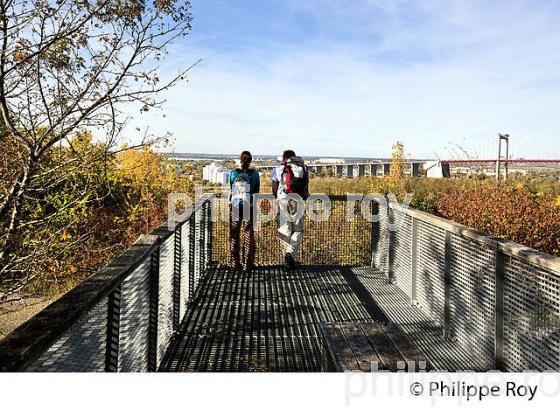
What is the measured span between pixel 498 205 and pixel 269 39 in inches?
218

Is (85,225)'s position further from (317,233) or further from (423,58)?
(423,58)

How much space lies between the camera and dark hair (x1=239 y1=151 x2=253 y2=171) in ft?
24.1

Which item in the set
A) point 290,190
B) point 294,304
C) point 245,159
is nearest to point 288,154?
point 290,190

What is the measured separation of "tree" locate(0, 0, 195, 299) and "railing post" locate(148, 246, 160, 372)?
5.49ft

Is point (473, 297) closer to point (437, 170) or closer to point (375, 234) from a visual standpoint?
point (375, 234)

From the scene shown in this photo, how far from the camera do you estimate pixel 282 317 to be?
556 centimetres

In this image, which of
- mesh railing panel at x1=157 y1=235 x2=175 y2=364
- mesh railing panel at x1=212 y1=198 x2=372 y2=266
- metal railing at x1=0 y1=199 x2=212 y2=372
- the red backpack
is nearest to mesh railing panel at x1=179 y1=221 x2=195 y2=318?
metal railing at x1=0 y1=199 x2=212 y2=372

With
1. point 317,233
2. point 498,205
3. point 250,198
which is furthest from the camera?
point 498,205

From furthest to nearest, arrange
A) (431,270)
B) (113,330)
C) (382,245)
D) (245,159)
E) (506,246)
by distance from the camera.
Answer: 1. (382,245)
2. (245,159)
3. (431,270)
4. (506,246)
5. (113,330)

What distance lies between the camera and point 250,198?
7.49 meters

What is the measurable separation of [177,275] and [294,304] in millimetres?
1683

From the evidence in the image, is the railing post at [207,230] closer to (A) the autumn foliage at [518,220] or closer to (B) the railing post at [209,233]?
(B) the railing post at [209,233]

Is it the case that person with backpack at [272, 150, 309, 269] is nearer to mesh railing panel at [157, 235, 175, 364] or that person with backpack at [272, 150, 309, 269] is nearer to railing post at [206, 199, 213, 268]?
railing post at [206, 199, 213, 268]
